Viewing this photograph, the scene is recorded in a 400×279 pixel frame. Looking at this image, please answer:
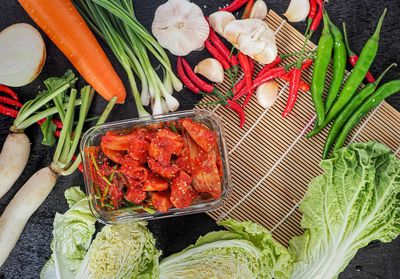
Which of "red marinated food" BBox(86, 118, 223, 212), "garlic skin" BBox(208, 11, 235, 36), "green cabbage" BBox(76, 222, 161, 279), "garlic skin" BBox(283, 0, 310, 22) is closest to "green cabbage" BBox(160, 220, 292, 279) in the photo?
"green cabbage" BBox(76, 222, 161, 279)

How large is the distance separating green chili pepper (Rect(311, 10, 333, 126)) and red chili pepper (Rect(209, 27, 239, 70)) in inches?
19.1

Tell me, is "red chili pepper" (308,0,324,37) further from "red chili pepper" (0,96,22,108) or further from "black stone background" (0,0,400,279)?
"red chili pepper" (0,96,22,108)

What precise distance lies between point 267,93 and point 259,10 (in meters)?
0.51

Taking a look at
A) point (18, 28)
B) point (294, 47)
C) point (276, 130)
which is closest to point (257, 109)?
point (276, 130)

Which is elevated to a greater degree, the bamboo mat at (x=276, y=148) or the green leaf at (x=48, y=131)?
the bamboo mat at (x=276, y=148)

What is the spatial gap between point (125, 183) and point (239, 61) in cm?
103

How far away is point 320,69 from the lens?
11.6 feet

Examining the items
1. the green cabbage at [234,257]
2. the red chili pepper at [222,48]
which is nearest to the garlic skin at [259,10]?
the red chili pepper at [222,48]

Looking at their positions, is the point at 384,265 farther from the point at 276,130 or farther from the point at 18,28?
the point at 18,28

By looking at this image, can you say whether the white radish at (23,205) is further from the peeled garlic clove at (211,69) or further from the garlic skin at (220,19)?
the garlic skin at (220,19)

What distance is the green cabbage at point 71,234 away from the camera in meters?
3.59

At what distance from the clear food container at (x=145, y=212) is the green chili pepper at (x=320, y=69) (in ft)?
1.98

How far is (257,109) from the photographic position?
3.66 meters

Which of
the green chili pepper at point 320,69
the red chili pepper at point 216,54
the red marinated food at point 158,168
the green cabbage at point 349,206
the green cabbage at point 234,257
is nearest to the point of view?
the red marinated food at point 158,168
